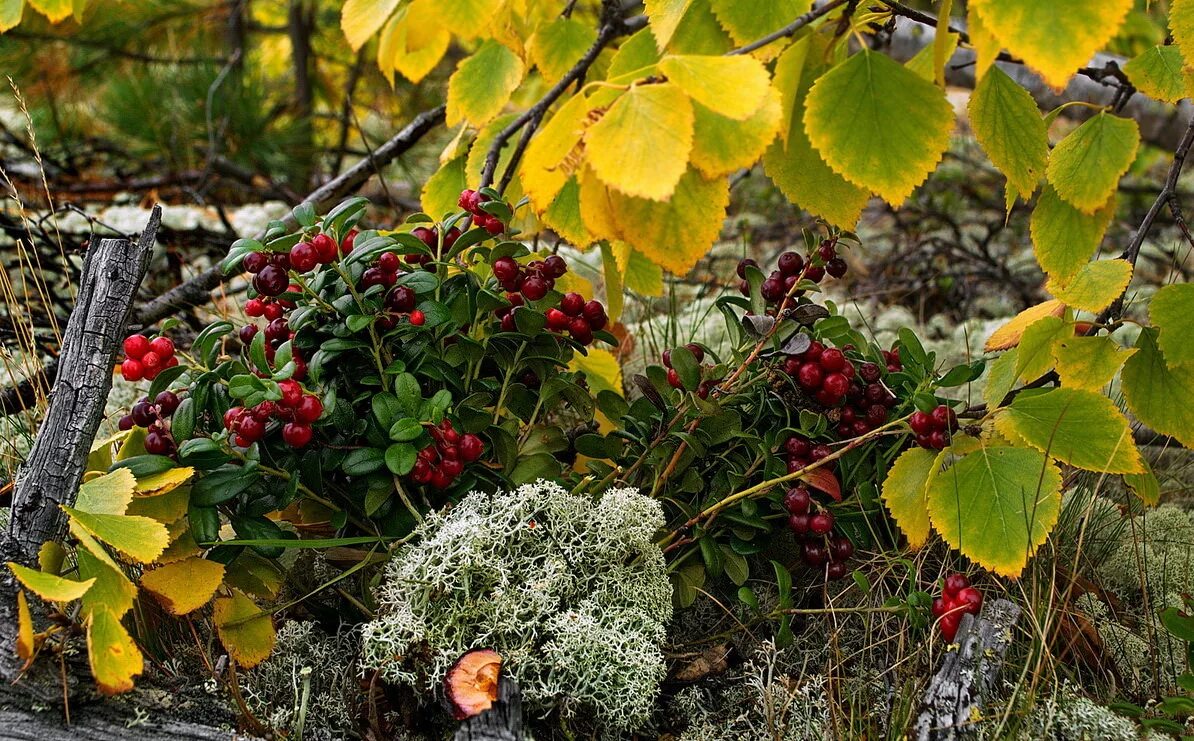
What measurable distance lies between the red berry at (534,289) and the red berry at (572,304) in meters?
0.04

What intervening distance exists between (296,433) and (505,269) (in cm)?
33

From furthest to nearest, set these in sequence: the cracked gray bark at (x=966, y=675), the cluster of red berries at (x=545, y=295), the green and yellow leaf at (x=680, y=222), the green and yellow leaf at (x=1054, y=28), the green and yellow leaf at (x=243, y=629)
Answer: the cluster of red berries at (x=545, y=295)
the green and yellow leaf at (x=243, y=629)
the cracked gray bark at (x=966, y=675)
the green and yellow leaf at (x=680, y=222)
the green and yellow leaf at (x=1054, y=28)

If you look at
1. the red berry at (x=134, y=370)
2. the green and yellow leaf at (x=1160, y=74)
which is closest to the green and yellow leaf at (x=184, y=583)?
the red berry at (x=134, y=370)

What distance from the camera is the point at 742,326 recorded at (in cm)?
125

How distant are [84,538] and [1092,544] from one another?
1.35 meters

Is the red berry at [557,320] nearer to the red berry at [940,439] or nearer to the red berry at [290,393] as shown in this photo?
the red berry at [290,393]

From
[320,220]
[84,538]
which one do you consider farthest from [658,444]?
[84,538]

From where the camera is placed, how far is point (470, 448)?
115 centimetres

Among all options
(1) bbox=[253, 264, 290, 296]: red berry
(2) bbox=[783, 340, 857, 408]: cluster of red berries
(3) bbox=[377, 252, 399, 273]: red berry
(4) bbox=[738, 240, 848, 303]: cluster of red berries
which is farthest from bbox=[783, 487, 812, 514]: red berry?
(1) bbox=[253, 264, 290, 296]: red berry

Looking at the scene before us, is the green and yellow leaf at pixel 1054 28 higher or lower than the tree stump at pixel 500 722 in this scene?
higher

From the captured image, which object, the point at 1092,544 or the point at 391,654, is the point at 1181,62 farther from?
the point at 391,654

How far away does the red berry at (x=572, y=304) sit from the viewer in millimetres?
1209

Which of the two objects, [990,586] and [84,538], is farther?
[990,586]

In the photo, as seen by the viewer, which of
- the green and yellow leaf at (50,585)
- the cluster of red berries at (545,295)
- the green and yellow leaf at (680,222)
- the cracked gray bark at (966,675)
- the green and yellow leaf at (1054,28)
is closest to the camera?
the green and yellow leaf at (1054,28)
